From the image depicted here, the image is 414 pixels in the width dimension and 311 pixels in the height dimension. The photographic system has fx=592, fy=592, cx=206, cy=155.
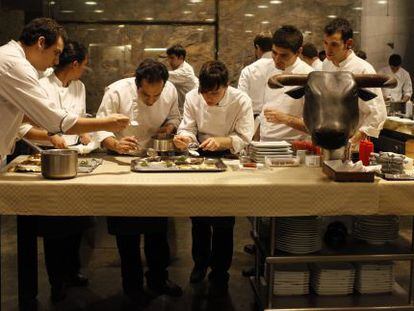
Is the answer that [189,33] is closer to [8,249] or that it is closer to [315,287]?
[8,249]

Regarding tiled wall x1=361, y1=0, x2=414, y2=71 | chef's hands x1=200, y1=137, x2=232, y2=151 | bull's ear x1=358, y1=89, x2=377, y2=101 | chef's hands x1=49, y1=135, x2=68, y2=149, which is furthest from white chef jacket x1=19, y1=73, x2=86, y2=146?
tiled wall x1=361, y1=0, x2=414, y2=71

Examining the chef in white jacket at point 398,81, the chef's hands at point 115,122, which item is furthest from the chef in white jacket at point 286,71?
the chef in white jacket at point 398,81

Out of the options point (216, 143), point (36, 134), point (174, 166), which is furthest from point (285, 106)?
point (36, 134)

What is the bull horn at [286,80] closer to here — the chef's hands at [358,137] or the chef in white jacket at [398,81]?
the chef's hands at [358,137]

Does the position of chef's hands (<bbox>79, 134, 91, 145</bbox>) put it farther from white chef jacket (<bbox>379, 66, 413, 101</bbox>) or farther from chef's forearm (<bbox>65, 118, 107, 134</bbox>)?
white chef jacket (<bbox>379, 66, 413, 101</bbox>)

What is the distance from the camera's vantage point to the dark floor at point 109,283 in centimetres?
329

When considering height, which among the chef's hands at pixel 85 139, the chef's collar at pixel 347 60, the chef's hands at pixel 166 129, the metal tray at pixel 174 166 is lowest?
the metal tray at pixel 174 166

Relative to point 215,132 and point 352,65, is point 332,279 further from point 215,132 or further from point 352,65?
point 352,65

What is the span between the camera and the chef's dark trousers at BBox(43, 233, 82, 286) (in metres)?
3.25

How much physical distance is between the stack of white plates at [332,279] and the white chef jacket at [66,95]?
1698 millimetres

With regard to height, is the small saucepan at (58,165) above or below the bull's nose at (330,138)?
below

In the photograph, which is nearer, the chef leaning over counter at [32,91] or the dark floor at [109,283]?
the chef leaning over counter at [32,91]

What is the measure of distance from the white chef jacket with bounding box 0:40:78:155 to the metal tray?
0.40 m

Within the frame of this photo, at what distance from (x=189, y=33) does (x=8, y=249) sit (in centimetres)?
368
